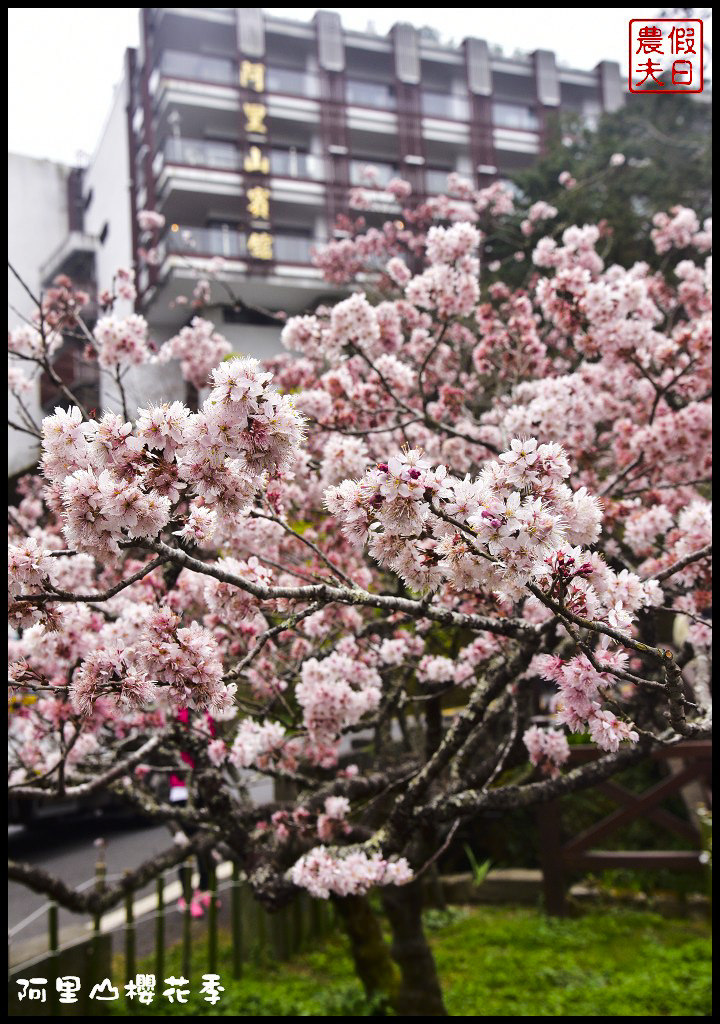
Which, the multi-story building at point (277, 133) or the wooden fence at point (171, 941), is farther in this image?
the multi-story building at point (277, 133)

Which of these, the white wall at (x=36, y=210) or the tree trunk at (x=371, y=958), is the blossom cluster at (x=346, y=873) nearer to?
the tree trunk at (x=371, y=958)

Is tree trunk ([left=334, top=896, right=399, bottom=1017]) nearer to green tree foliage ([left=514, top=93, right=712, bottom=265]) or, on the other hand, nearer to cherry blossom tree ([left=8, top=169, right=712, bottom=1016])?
cherry blossom tree ([left=8, top=169, right=712, bottom=1016])

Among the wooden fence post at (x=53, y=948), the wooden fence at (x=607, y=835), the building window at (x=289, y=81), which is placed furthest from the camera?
the building window at (x=289, y=81)

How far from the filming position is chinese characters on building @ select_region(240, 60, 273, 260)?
15555 mm

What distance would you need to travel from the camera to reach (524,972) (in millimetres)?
5094

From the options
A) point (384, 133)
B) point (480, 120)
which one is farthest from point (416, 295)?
point (480, 120)

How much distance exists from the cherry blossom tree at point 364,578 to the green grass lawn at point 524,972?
55 centimetres

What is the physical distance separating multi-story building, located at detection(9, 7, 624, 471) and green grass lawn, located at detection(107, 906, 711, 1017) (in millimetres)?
9950

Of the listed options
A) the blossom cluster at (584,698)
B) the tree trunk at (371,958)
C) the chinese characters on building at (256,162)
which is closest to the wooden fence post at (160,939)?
the tree trunk at (371,958)

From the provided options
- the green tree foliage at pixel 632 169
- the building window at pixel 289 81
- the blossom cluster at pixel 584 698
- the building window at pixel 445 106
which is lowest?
the blossom cluster at pixel 584 698

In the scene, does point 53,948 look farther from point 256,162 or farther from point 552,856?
point 256,162

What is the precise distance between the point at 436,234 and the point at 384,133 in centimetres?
1635

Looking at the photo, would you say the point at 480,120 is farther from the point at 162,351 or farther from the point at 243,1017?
the point at 243,1017

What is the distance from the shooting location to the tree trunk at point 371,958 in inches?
176
